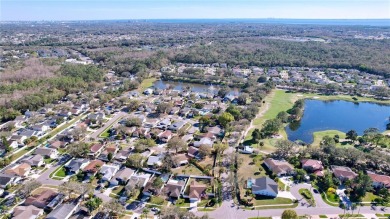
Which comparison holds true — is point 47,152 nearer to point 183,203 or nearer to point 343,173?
point 183,203

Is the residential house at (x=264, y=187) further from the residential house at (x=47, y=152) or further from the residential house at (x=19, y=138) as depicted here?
the residential house at (x=19, y=138)

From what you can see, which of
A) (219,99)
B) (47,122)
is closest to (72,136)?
(47,122)

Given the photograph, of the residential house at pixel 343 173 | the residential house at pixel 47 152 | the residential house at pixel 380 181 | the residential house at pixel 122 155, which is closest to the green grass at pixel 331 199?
the residential house at pixel 343 173

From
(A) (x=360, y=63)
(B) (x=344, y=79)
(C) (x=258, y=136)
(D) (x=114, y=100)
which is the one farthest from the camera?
(A) (x=360, y=63)

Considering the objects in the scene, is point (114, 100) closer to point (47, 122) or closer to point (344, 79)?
point (47, 122)

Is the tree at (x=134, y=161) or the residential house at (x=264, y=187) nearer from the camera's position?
the residential house at (x=264, y=187)

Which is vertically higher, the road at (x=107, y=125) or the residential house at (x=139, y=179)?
the road at (x=107, y=125)

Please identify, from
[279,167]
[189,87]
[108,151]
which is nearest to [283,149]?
[279,167]

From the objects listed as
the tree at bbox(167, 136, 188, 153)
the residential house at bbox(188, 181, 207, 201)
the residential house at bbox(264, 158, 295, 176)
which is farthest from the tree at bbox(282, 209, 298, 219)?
the tree at bbox(167, 136, 188, 153)
